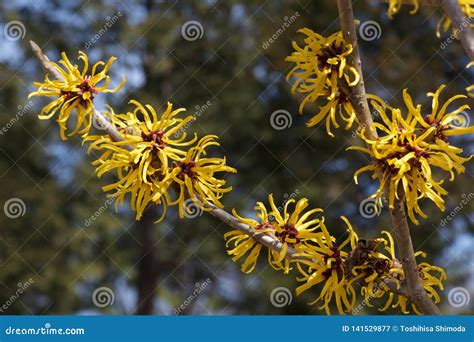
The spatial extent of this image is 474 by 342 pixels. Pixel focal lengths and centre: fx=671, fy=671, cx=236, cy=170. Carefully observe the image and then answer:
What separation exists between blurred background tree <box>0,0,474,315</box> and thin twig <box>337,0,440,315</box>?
5.12 m

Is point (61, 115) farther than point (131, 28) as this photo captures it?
No

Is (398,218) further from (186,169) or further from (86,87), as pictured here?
(86,87)

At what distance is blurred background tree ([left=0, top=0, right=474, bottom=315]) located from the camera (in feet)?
22.7

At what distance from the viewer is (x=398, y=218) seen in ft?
4.64

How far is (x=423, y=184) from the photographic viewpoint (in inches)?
54.7

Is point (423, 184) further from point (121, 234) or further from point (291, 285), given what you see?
point (121, 234)

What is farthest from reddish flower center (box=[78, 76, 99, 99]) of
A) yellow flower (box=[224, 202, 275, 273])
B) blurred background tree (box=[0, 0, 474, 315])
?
blurred background tree (box=[0, 0, 474, 315])

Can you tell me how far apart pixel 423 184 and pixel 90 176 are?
5.98 m

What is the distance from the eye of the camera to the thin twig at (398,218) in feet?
4.64

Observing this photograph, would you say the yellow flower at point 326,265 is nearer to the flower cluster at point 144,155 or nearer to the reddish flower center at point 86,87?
the flower cluster at point 144,155

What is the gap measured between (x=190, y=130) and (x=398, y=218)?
5.68 meters

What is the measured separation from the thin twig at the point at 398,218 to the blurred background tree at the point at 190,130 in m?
5.12

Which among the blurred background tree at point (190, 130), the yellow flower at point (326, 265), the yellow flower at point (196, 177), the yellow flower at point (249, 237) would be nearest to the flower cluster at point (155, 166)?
the yellow flower at point (196, 177)

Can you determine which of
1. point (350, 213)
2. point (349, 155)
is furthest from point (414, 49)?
point (350, 213)
